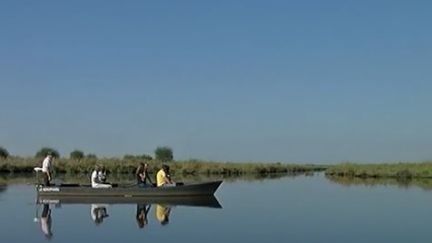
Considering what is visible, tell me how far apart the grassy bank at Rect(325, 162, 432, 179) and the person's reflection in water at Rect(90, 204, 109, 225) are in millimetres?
47034

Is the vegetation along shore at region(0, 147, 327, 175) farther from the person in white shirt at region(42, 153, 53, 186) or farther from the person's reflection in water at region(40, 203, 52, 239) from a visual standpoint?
the person's reflection in water at region(40, 203, 52, 239)

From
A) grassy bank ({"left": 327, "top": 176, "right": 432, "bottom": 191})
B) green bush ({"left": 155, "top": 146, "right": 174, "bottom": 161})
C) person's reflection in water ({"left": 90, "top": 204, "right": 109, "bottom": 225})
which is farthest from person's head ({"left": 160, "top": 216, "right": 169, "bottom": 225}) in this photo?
green bush ({"left": 155, "top": 146, "right": 174, "bottom": 161})

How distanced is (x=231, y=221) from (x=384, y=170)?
53048 millimetres

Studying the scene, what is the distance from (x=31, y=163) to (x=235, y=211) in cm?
4455

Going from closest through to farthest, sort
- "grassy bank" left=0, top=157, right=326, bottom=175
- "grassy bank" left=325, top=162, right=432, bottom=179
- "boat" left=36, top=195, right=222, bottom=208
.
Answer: "boat" left=36, top=195, right=222, bottom=208
"grassy bank" left=0, top=157, right=326, bottom=175
"grassy bank" left=325, top=162, right=432, bottom=179

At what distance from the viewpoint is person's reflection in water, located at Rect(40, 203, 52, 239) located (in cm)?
2230

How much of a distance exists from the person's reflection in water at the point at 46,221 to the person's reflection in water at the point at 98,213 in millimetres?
1688

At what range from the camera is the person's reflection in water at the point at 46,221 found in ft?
73.2

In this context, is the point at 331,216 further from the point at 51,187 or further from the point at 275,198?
the point at 51,187

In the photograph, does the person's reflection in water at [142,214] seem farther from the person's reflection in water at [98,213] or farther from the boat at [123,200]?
the person's reflection in water at [98,213]

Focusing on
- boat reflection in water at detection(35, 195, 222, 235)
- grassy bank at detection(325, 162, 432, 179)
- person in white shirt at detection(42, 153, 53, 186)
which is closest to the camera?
boat reflection in water at detection(35, 195, 222, 235)

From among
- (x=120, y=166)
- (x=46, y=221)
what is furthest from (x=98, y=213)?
(x=120, y=166)

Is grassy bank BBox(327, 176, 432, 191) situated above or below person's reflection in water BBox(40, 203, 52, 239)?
A: above

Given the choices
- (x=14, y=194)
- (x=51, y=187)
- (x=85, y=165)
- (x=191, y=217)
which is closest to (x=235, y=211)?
(x=191, y=217)
